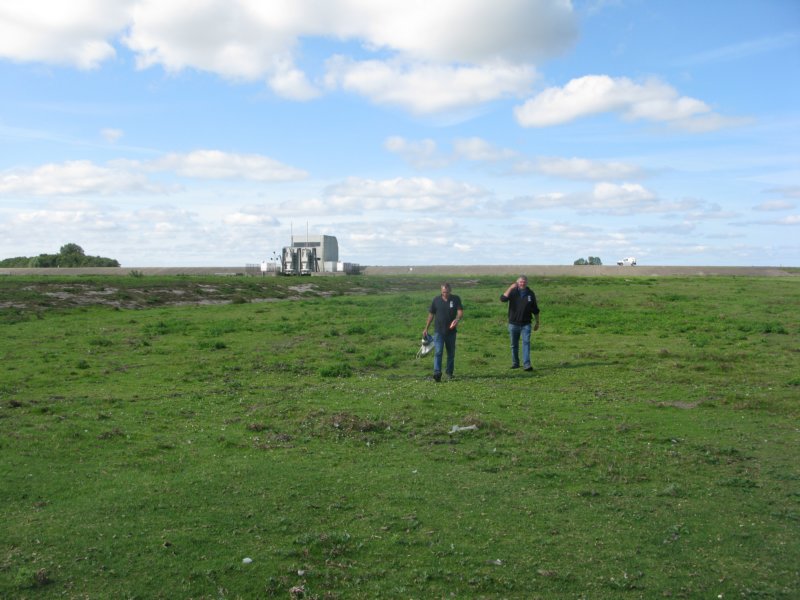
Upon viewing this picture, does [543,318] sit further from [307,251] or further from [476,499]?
[307,251]

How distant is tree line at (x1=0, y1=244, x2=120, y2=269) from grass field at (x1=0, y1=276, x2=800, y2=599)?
90205 mm

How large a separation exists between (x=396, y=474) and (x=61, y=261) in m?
107

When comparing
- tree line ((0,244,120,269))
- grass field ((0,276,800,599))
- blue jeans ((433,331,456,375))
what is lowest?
grass field ((0,276,800,599))

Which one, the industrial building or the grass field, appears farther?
the industrial building

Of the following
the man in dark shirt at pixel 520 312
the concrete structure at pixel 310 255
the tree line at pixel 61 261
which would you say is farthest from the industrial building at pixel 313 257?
the man in dark shirt at pixel 520 312

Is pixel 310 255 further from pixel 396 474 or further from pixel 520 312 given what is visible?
pixel 396 474

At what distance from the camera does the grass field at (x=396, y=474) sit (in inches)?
261

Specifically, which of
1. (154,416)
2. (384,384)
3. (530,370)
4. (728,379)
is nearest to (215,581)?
(154,416)

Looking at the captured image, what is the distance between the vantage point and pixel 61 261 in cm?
10331

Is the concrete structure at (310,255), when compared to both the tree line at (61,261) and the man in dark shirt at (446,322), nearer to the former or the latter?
the tree line at (61,261)

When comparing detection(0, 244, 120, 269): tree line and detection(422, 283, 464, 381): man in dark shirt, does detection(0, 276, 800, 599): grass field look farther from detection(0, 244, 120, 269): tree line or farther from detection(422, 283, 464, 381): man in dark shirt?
detection(0, 244, 120, 269): tree line

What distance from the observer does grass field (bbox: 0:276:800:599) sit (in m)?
6.62

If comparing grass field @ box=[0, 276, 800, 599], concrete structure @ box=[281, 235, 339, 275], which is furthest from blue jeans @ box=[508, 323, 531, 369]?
concrete structure @ box=[281, 235, 339, 275]

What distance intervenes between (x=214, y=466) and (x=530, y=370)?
9.85 meters
